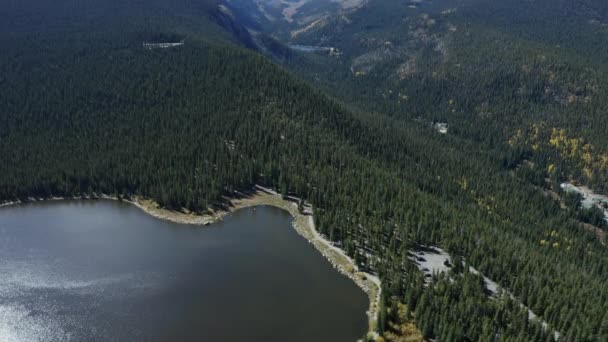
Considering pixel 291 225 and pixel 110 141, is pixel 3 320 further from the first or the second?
pixel 110 141

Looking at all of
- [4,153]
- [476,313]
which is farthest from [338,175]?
[4,153]

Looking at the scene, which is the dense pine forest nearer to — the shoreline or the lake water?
the shoreline

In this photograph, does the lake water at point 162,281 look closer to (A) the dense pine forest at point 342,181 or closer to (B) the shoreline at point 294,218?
(B) the shoreline at point 294,218

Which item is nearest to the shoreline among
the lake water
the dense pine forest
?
the lake water

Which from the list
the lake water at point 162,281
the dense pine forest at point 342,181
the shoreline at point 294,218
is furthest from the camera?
the shoreline at point 294,218

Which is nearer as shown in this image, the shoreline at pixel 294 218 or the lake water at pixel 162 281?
the lake water at pixel 162 281

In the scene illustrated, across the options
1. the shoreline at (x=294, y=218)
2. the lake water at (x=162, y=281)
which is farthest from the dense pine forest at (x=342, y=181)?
the lake water at (x=162, y=281)
